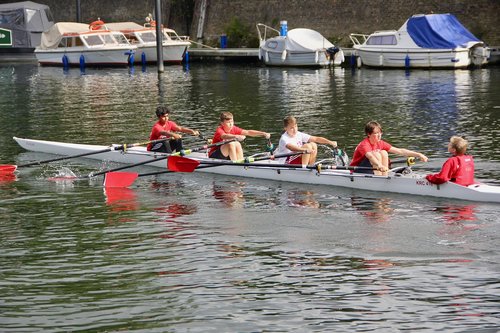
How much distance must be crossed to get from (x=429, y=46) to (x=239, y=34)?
1662 centimetres

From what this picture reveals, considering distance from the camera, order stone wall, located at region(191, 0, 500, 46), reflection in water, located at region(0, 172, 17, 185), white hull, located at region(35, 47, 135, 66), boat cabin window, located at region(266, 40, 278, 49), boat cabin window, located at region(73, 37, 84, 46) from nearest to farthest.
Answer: reflection in water, located at region(0, 172, 17, 185) → stone wall, located at region(191, 0, 500, 46) → boat cabin window, located at region(266, 40, 278, 49) → white hull, located at region(35, 47, 135, 66) → boat cabin window, located at region(73, 37, 84, 46)

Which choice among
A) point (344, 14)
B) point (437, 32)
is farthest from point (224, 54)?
point (437, 32)

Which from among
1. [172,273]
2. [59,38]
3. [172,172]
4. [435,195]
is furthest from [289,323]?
[59,38]

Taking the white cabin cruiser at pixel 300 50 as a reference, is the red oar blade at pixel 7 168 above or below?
below

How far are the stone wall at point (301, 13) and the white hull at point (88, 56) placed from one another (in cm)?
823

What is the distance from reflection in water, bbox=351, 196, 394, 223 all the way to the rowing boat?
54cm

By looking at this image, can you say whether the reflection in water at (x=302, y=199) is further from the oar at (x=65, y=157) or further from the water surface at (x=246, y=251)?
the oar at (x=65, y=157)

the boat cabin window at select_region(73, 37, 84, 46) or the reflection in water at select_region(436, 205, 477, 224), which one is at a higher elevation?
the boat cabin window at select_region(73, 37, 84, 46)

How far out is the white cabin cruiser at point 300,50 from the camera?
53344mm

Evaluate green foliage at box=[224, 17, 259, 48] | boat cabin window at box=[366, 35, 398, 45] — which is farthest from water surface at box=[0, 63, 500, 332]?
green foliage at box=[224, 17, 259, 48]

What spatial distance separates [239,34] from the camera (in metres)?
62.4

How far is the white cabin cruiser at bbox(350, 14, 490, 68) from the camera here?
1898 inches

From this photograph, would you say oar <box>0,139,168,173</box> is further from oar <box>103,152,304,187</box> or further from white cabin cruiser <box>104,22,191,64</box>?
white cabin cruiser <box>104,22,191,64</box>

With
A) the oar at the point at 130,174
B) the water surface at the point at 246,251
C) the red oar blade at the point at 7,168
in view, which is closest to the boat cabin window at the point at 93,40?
the water surface at the point at 246,251
